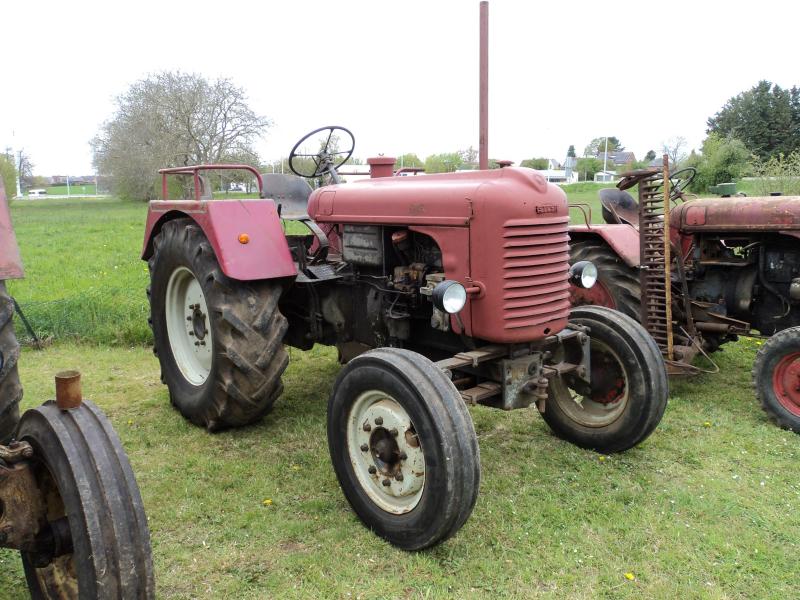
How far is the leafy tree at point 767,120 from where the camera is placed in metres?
37.4

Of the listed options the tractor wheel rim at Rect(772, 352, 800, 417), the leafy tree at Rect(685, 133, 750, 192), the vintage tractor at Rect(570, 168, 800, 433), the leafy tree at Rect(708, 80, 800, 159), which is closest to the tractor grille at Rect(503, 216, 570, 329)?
the vintage tractor at Rect(570, 168, 800, 433)

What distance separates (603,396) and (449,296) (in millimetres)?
1459

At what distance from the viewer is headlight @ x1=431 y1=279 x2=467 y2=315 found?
114 inches

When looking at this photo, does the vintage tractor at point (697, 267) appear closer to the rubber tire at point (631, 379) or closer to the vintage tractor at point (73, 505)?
the rubber tire at point (631, 379)

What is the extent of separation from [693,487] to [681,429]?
0.86 meters

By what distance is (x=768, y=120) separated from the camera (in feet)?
126

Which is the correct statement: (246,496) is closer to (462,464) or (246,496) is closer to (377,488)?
(377,488)

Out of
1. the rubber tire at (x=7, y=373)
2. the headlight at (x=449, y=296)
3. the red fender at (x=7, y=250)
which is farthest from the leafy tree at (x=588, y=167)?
the rubber tire at (x=7, y=373)

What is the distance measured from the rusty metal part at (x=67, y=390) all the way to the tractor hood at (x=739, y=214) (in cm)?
475

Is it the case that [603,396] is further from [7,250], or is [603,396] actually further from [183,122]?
[183,122]

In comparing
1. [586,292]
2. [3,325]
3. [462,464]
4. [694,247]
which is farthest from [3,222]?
[694,247]

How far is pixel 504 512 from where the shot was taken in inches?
123

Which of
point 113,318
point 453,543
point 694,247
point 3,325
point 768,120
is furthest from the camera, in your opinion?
point 768,120

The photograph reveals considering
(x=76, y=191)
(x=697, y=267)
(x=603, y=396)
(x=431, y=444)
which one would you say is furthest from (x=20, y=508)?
(x=76, y=191)
